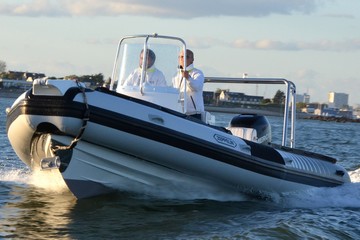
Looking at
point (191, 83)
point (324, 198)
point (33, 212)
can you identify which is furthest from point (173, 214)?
point (324, 198)

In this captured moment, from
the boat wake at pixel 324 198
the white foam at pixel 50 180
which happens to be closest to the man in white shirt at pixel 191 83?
the boat wake at pixel 324 198

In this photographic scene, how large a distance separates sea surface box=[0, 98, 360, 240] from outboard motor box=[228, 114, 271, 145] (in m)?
0.97

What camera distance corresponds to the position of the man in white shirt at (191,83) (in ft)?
29.1

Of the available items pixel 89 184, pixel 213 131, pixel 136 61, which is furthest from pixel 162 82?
pixel 89 184

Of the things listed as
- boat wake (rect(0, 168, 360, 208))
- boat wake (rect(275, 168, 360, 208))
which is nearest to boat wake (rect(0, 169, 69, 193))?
boat wake (rect(0, 168, 360, 208))

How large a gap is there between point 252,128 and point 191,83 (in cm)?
135

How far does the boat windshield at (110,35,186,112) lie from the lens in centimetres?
872

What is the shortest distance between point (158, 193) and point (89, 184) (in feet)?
2.83

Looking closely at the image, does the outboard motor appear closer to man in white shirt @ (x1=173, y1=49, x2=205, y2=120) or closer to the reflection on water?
man in white shirt @ (x1=173, y1=49, x2=205, y2=120)

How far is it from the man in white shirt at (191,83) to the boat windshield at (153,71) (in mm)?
81

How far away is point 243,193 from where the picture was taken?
884 centimetres

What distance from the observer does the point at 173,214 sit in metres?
7.89

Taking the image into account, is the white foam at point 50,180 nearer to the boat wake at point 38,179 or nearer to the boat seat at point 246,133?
the boat wake at point 38,179

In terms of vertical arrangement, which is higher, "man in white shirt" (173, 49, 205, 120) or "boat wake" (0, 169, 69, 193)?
"man in white shirt" (173, 49, 205, 120)
